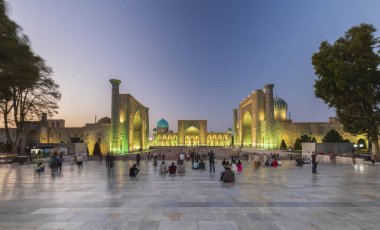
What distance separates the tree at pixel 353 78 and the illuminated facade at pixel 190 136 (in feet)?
197

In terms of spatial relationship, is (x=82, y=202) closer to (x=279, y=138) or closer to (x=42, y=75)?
(x=42, y=75)

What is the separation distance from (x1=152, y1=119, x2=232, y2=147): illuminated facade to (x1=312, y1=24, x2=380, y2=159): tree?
6010cm

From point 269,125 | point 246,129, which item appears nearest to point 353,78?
point 269,125

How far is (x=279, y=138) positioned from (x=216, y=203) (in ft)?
150

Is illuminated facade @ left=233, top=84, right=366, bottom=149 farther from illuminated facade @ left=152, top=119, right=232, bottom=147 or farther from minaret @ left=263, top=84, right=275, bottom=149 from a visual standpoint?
illuminated facade @ left=152, top=119, right=232, bottom=147

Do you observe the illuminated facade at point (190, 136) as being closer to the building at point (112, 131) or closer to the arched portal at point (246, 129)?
the arched portal at point (246, 129)

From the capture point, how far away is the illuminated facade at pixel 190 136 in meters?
83.1

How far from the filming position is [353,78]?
21.4m

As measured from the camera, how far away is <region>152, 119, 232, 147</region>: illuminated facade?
83062mm

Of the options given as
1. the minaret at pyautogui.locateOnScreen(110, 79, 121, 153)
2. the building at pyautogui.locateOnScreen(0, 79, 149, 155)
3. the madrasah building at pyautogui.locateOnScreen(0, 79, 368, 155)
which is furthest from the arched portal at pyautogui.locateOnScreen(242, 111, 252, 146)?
the minaret at pyautogui.locateOnScreen(110, 79, 121, 153)

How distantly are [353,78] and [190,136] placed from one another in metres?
67.5

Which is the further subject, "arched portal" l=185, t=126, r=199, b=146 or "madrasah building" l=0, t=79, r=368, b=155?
"arched portal" l=185, t=126, r=199, b=146

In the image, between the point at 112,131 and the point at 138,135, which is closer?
the point at 112,131

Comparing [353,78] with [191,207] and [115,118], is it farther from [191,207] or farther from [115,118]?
[115,118]
